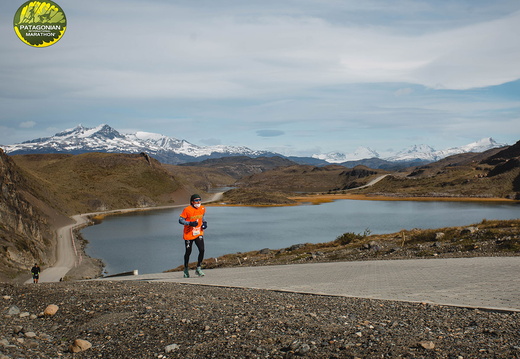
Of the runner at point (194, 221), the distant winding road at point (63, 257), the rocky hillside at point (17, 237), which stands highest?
the runner at point (194, 221)

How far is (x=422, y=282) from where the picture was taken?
10508 millimetres

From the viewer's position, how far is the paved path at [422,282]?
8.20m

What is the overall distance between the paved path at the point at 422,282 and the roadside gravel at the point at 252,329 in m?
0.93

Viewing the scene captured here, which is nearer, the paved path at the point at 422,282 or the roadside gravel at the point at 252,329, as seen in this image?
the roadside gravel at the point at 252,329

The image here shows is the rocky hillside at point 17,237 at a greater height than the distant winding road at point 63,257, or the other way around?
the rocky hillside at point 17,237

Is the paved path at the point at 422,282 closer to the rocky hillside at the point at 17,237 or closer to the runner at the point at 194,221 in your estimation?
the runner at the point at 194,221

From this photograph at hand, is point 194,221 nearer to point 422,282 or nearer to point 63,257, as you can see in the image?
point 422,282

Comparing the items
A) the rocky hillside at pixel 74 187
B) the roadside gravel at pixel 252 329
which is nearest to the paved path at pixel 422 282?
the roadside gravel at pixel 252 329

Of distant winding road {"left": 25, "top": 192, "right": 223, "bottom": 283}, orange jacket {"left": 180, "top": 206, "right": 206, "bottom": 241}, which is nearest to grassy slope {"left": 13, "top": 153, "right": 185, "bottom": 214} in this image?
distant winding road {"left": 25, "top": 192, "right": 223, "bottom": 283}

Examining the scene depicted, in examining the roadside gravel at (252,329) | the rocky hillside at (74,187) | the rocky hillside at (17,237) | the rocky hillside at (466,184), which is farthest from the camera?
the rocky hillside at (466,184)

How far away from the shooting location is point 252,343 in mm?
5609

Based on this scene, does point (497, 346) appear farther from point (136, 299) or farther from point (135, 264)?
point (135, 264)

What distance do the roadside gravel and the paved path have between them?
36.7 inches

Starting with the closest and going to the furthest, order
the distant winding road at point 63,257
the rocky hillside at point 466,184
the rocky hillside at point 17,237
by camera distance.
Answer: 1. the rocky hillside at point 17,237
2. the distant winding road at point 63,257
3. the rocky hillside at point 466,184
